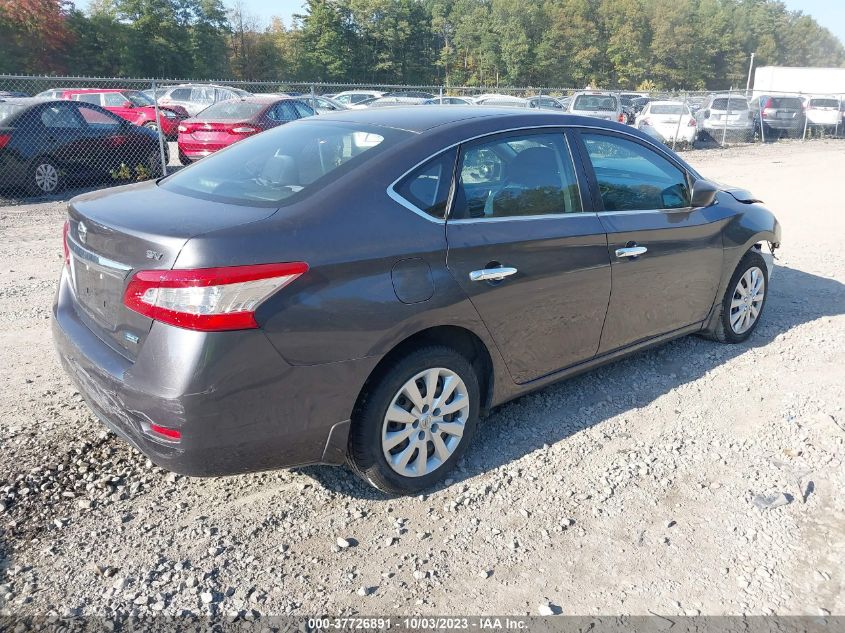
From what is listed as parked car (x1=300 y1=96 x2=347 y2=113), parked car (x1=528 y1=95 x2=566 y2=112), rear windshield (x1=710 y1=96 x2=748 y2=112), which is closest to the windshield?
parked car (x1=300 y1=96 x2=347 y2=113)

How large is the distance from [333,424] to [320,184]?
102cm

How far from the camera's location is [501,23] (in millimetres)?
69812

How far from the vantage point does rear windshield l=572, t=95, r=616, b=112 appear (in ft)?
70.2

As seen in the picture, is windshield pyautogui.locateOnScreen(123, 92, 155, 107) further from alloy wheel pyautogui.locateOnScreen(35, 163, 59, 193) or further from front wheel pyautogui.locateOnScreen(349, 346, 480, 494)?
front wheel pyautogui.locateOnScreen(349, 346, 480, 494)

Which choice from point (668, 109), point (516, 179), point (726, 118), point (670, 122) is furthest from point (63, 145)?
point (726, 118)

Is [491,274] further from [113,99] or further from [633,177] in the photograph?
[113,99]

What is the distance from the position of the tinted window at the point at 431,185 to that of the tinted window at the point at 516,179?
0.06 metres

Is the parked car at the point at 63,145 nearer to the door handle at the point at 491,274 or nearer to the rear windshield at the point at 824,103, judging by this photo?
the door handle at the point at 491,274

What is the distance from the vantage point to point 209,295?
2506 mm

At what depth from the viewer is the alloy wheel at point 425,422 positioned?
10.2ft

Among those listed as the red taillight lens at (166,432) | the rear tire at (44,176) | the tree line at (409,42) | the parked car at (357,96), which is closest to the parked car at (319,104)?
the rear tire at (44,176)

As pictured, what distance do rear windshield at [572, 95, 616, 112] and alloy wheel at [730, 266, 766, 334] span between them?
1726 centimetres

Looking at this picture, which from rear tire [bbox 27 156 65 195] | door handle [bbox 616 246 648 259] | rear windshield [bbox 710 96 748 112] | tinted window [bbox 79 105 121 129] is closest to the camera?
door handle [bbox 616 246 648 259]

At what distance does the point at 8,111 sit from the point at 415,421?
10469mm
